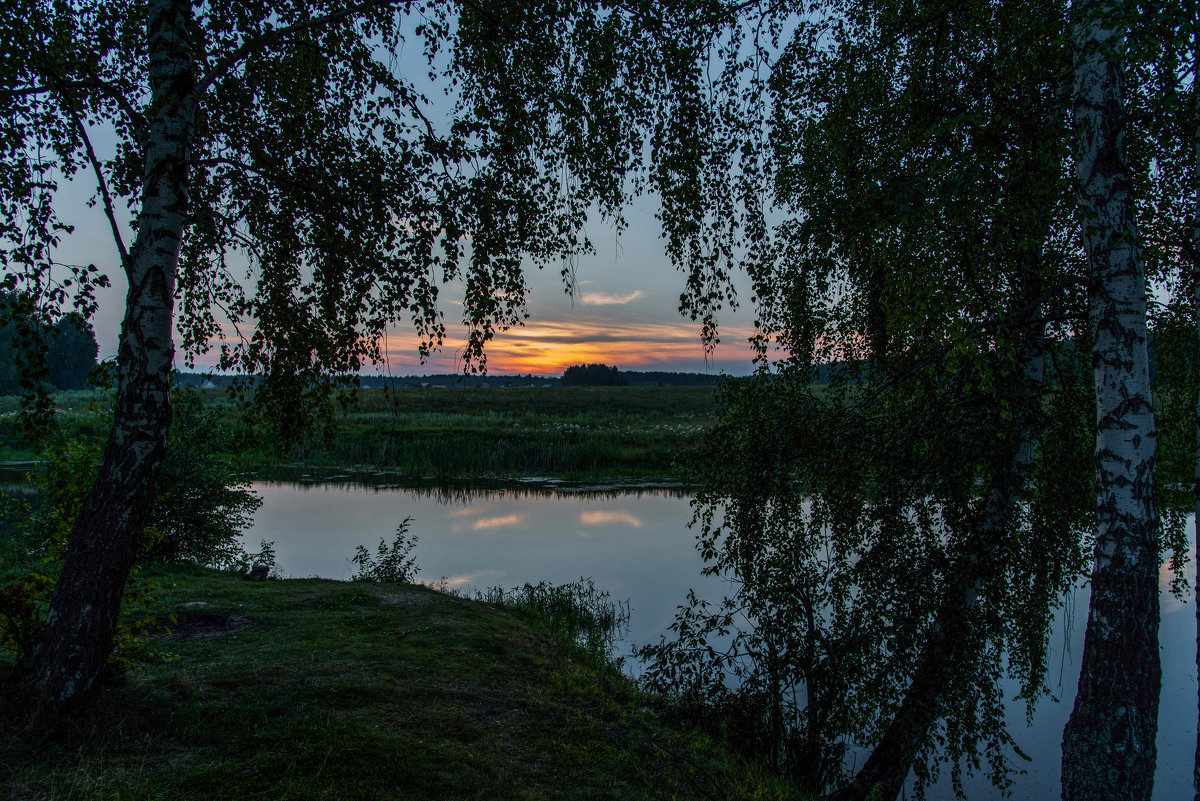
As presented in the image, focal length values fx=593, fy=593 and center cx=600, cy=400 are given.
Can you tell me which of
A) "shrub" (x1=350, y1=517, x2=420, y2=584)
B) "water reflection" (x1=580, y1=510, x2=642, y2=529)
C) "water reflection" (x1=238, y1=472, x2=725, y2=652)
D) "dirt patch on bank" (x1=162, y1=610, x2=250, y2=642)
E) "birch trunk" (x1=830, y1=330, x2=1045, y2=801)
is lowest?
"water reflection" (x1=580, y1=510, x2=642, y2=529)

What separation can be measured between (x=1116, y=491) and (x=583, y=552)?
13311 mm

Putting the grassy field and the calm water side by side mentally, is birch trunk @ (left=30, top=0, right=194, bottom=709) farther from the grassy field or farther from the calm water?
the grassy field

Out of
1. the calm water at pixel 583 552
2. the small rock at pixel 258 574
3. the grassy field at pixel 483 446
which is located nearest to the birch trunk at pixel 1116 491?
the calm water at pixel 583 552

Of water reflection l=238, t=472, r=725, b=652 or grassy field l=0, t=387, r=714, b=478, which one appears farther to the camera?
grassy field l=0, t=387, r=714, b=478

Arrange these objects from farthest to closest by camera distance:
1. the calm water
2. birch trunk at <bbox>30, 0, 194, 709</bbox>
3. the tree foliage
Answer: the calm water → the tree foliage → birch trunk at <bbox>30, 0, 194, 709</bbox>

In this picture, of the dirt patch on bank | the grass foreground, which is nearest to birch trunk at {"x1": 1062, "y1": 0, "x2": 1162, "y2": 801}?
the grass foreground

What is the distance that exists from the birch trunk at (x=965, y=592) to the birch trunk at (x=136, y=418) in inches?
237

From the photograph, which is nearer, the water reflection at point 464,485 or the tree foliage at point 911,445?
the tree foliage at point 911,445

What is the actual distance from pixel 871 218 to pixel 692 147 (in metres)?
1.60

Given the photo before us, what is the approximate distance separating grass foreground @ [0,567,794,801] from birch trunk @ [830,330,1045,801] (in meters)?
1.41

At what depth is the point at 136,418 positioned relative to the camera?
3742 millimetres

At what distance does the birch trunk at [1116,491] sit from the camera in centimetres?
369

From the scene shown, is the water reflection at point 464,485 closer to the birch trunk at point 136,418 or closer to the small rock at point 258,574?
the small rock at point 258,574

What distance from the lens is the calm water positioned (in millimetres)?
7880
